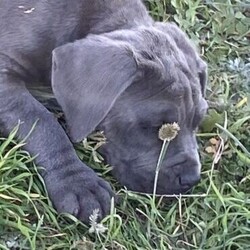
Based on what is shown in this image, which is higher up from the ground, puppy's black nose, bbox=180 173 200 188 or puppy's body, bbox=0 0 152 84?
puppy's body, bbox=0 0 152 84

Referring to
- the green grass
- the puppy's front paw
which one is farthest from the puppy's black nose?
the puppy's front paw

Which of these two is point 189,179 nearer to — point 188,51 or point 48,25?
point 188,51

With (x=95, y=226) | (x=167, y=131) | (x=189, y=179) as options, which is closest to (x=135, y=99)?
(x=167, y=131)

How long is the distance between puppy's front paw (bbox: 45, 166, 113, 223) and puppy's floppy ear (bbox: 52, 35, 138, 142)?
0.58ft

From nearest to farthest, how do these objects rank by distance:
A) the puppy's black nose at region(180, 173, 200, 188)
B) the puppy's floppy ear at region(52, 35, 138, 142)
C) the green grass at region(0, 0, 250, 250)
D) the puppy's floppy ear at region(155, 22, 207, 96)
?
1. the puppy's floppy ear at region(52, 35, 138, 142)
2. the green grass at region(0, 0, 250, 250)
3. the puppy's black nose at region(180, 173, 200, 188)
4. the puppy's floppy ear at region(155, 22, 207, 96)

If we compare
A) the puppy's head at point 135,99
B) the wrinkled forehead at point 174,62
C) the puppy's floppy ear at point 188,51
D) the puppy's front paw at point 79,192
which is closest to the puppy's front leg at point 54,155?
the puppy's front paw at point 79,192

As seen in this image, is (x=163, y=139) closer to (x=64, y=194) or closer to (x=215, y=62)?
(x=64, y=194)

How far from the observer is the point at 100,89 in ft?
10.2

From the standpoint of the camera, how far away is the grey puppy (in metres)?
3.16

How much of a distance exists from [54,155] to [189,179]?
0.54m

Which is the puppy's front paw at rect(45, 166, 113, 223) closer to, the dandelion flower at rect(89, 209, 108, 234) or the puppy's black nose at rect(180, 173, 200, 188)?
the dandelion flower at rect(89, 209, 108, 234)

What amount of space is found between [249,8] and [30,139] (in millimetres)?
1779

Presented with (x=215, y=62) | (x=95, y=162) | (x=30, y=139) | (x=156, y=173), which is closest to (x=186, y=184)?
(x=156, y=173)

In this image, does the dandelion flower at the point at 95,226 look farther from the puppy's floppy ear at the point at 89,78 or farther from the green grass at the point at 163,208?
the puppy's floppy ear at the point at 89,78
